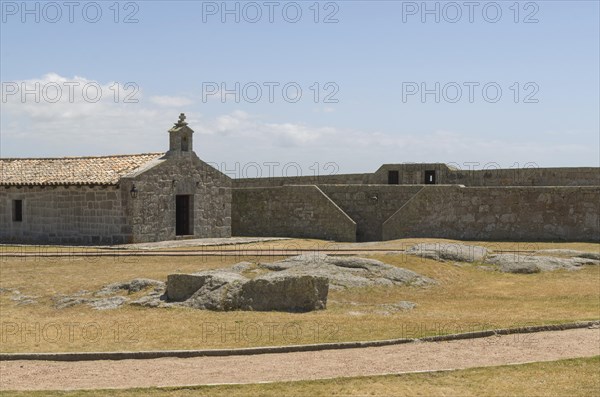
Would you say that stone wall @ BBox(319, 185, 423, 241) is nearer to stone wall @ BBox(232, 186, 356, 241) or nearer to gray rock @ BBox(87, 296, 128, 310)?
stone wall @ BBox(232, 186, 356, 241)

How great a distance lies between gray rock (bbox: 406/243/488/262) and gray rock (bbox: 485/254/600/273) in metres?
0.46

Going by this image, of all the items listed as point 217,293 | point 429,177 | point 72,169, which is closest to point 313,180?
point 429,177

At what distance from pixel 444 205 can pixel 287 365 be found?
20.1m

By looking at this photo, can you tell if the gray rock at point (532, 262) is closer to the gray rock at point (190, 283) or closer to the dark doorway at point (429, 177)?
the gray rock at point (190, 283)

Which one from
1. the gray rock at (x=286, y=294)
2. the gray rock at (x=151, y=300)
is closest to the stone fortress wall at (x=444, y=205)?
the gray rock at (x=286, y=294)

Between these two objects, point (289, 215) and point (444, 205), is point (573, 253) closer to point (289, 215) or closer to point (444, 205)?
point (444, 205)

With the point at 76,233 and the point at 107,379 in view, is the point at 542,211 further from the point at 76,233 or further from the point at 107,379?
the point at 107,379

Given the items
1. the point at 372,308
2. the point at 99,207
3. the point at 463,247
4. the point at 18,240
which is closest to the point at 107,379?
the point at 372,308

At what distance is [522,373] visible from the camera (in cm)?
1169

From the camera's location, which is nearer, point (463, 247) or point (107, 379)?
point (107, 379)

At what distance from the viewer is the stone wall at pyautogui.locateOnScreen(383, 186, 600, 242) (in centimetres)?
2959

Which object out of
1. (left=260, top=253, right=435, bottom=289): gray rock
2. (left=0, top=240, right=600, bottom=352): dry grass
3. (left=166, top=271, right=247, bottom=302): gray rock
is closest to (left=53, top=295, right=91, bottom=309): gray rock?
(left=0, top=240, right=600, bottom=352): dry grass

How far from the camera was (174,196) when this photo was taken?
31.4 metres

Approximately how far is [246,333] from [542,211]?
18.6m
